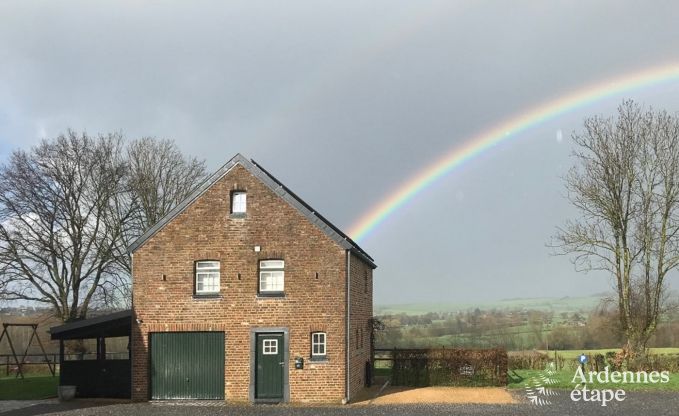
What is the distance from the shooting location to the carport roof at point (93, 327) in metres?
20.7

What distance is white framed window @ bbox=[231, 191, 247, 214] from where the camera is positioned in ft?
68.2

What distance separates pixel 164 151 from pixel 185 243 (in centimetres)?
2714

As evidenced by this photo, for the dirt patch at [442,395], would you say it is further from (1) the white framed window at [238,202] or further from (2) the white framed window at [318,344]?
(1) the white framed window at [238,202]

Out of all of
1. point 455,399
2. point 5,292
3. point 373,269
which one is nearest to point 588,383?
point 455,399

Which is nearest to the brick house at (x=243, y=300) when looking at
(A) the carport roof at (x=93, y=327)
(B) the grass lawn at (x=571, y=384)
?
(A) the carport roof at (x=93, y=327)

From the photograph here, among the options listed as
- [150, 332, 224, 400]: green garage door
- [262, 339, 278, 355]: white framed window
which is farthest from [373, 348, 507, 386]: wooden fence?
[150, 332, 224, 400]: green garage door

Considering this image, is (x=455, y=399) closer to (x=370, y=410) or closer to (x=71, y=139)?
(x=370, y=410)

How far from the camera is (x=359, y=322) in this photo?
73.4 feet

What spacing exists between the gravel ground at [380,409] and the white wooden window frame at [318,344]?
1.88 metres

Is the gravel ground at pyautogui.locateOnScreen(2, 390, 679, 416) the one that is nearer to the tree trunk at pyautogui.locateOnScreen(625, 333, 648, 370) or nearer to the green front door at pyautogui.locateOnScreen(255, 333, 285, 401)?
the green front door at pyautogui.locateOnScreen(255, 333, 285, 401)

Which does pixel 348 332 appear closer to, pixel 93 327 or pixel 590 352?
pixel 93 327

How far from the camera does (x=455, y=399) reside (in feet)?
66.2

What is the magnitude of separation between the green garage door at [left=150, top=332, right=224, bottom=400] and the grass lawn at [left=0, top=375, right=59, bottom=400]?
5353 millimetres

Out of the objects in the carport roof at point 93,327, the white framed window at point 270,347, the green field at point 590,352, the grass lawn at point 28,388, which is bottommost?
the grass lawn at point 28,388
